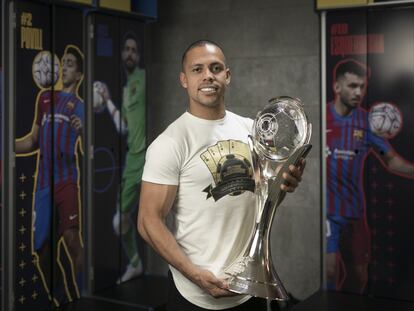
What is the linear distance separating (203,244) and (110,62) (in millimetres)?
2561

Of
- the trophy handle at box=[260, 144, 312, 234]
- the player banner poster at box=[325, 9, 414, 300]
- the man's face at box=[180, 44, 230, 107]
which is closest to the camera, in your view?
the trophy handle at box=[260, 144, 312, 234]

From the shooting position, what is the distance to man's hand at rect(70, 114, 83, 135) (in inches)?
146

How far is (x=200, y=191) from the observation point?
174 centimetres

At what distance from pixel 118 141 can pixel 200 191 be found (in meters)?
2.47

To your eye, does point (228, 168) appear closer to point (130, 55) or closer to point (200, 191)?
point (200, 191)

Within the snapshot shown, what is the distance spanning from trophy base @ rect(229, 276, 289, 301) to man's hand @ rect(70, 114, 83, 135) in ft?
7.68

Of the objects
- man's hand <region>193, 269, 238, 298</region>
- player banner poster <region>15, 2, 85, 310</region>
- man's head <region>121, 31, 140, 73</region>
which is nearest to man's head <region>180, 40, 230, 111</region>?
man's hand <region>193, 269, 238, 298</region>

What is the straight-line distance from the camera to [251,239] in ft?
5.64

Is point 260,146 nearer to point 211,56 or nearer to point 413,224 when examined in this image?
point 211,56

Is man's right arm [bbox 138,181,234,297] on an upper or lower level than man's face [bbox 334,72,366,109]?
lower

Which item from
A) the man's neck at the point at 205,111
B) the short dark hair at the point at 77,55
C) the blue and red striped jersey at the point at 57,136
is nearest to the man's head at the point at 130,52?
the short dark hair at the point at 77,55

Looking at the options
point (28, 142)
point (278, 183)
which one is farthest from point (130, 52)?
point (278, 183)

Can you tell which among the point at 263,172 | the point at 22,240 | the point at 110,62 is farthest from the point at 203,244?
the point at 110,62

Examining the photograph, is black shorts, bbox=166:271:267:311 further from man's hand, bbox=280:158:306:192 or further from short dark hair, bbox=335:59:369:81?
short dark hair, bbox=335:59:369:81
